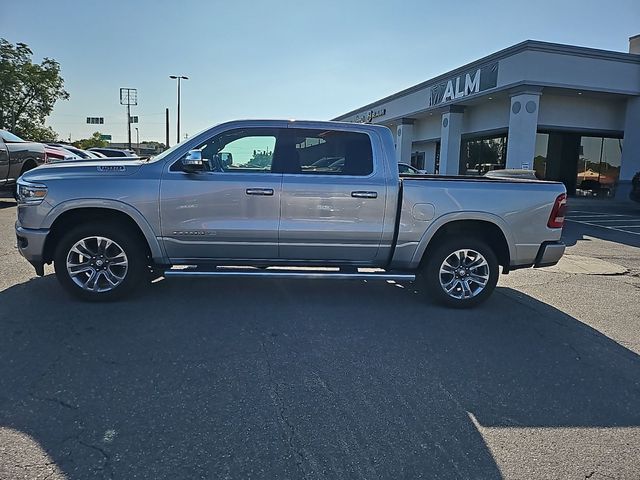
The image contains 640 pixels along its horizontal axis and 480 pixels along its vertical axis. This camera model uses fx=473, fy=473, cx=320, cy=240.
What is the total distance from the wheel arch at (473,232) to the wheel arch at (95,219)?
301cm

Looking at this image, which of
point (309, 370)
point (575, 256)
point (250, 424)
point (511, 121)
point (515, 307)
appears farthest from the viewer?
point (511, 121)

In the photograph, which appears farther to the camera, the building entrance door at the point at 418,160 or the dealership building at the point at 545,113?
the building entrance door at the point at 418,160

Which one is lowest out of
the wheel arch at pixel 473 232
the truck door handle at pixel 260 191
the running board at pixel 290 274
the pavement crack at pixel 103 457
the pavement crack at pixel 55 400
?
the pavement crack at pixel 103 457

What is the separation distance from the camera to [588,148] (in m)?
23.8

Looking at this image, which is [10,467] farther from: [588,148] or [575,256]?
[588,148]

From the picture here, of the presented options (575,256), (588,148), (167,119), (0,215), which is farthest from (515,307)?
(167,119)

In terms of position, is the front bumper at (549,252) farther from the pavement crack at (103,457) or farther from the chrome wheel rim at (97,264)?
the pavement crack at (103,457)

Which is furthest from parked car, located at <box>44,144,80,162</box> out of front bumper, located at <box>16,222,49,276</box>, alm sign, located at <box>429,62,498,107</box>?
alm sign, located at <box>429,62,498,107</box>

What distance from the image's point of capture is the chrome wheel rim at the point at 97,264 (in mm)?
5133

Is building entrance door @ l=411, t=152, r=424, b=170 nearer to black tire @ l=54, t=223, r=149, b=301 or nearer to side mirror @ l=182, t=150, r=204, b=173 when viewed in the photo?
side mirror @ l=182, t=150, r=204, b=173

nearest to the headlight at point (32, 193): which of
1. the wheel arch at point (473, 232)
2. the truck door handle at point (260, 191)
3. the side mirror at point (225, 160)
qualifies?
the side mirror at point (225, 160)

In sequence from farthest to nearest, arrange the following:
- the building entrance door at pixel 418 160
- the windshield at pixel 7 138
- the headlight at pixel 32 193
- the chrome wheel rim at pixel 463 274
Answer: the building entrance door at pixel 418 160 < the windshield at pixel 7 138 < the chrome wheel rim at pixel 463 274 < the headlight at pixel 32 193

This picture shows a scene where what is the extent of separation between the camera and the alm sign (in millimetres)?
20469

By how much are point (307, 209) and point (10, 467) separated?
3508 mm
